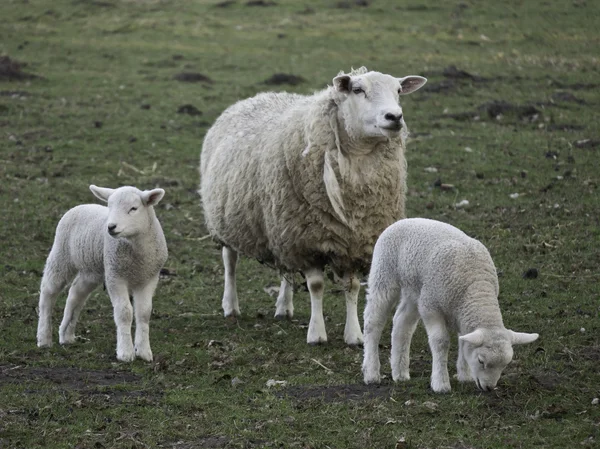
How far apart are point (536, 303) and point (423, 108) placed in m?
9.76

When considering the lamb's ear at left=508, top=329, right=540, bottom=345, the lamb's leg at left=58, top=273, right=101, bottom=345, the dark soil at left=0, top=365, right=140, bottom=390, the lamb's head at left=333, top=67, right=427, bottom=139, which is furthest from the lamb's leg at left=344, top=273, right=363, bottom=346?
the lamb's ear at left=508, top=329, right=540, bottom=345

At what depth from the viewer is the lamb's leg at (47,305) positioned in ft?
27.6

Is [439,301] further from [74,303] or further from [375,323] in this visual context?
[74,303]

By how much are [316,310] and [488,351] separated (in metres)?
2.70

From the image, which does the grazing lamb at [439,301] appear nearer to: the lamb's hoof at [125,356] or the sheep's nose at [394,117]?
the sheep's nose at [394,117]

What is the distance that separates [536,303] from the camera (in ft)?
30.7

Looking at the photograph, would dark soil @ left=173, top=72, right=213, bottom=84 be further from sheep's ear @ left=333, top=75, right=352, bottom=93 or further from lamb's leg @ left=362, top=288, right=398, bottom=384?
lamb's leg @ left=362, top=288, right=398, bottom=384

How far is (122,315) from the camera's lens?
796cm

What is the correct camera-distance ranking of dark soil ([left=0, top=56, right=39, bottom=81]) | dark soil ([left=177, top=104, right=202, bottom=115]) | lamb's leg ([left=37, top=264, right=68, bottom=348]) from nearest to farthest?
lamb's leg ([left=37, top=264, right=68, bottom=348]) → dark soil ([left=177, top=104, right=202, bottom=115]) → dark soil ([left=0, top=56, right=39, bottom=81])

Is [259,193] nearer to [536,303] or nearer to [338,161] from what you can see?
[338,161]

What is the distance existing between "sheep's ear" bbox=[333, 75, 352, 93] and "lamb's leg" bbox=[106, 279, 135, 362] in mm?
2611

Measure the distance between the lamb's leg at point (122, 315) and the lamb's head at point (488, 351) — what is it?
2906 millimetres

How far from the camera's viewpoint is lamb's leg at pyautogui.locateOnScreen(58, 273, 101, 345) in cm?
843

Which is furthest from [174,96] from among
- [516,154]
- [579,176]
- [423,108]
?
[579,176]
